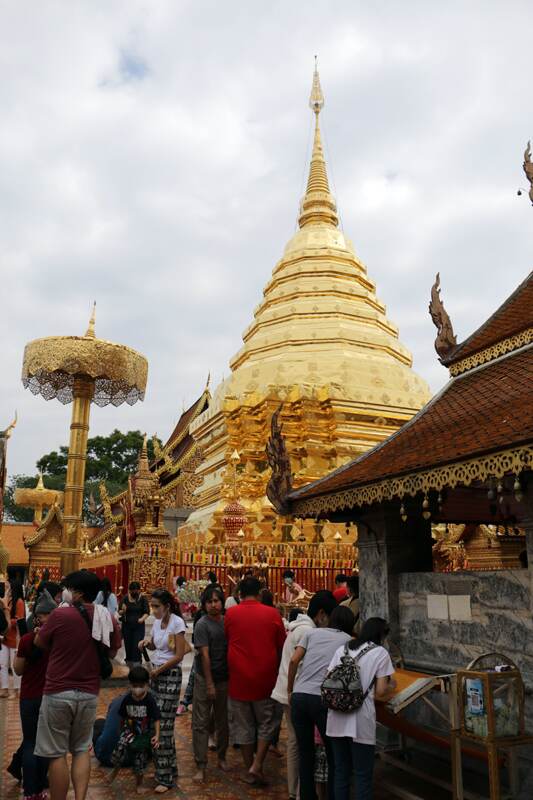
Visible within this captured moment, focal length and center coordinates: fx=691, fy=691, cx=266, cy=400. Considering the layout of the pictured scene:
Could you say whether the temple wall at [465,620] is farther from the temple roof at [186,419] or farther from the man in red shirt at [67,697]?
the temple roof at [186,419]

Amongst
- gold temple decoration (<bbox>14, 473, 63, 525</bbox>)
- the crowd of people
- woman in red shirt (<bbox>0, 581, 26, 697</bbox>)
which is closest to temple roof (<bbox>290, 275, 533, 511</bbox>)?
the crowd of people

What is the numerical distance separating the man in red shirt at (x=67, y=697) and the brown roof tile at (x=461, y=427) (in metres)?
2.65

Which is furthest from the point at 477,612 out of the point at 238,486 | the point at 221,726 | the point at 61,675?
the point at 238,486

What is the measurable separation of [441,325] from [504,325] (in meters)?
0.90

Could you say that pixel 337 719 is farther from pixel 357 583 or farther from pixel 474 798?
pixel 357 583

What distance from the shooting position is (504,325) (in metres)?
7.24

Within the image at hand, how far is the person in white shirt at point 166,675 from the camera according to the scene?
18.1 ft

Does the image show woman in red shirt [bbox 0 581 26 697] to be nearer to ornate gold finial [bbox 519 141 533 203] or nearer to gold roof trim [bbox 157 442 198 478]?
ornate gold finial [bbox 519 141 533 203]

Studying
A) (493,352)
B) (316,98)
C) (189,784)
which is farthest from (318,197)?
(189,784)

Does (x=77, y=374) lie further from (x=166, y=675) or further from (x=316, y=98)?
(x=316, y=98)

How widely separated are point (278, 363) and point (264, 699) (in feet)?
54.1

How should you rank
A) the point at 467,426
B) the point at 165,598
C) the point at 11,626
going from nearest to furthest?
the point at 467,426, the point at 165,598, the point at 11,626

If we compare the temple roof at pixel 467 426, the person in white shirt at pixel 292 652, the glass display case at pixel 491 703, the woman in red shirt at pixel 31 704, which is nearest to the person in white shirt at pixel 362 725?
the glass display case at pixel 491 703

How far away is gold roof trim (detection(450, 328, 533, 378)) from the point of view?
6763 millimetres
